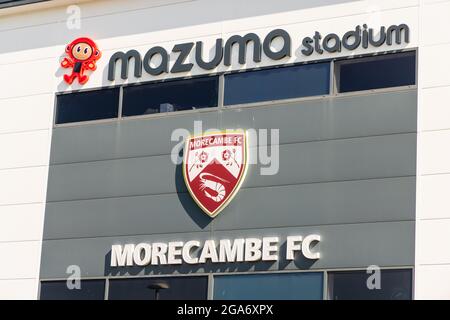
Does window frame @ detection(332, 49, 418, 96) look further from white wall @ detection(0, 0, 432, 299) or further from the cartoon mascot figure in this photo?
the cartoon mascot figure

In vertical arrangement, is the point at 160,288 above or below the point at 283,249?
below

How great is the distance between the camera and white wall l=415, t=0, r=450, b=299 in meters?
17.1

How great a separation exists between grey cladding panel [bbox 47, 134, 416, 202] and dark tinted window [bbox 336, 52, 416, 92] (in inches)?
39.0

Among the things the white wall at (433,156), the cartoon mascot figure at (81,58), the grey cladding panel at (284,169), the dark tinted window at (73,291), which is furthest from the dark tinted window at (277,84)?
the dark tinted window at (73,291)

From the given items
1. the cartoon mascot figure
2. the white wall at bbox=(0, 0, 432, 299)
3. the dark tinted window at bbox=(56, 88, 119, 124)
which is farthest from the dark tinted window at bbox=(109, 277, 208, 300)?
the cartoon mascot figure

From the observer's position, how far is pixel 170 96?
20250 millimetres

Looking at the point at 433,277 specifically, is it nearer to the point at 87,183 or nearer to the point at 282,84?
Result: the point at 282,84

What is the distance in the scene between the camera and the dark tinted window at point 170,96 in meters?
19.9

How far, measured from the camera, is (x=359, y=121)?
18.5m

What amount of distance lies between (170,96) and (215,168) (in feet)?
6.34

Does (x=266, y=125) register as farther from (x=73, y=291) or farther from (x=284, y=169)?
(x=73, y=291)

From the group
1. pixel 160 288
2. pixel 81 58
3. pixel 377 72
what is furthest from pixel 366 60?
pixel 81 58

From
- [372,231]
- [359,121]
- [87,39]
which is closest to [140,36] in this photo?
[87,39]

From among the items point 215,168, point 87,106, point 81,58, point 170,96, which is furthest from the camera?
point 81,58
